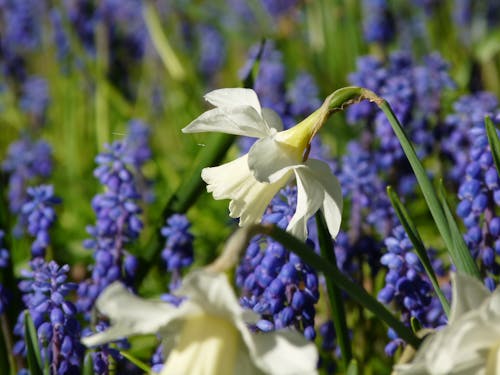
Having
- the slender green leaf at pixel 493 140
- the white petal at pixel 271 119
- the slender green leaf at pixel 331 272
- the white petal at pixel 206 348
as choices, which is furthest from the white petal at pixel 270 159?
the slender green leaf at pixel 493 140

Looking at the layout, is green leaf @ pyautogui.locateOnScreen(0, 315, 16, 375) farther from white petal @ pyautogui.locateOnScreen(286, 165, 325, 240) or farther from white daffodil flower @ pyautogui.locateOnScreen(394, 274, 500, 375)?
white daffodil flower @ pyautogui.locateOnScreen(394, 274, 500, 375)

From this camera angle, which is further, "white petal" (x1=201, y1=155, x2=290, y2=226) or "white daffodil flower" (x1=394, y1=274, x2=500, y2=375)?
"white petal" (x1=201, y1=155, x2=290, y2=226)

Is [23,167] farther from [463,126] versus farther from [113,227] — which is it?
[463,126]

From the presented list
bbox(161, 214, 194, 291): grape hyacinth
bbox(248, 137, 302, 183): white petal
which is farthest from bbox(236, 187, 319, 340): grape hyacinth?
bbox(248, 137, 302, 183): white petal

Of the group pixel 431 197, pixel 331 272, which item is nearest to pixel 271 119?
pixel 431 197

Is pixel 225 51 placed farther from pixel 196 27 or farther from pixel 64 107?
pixel 64 107
